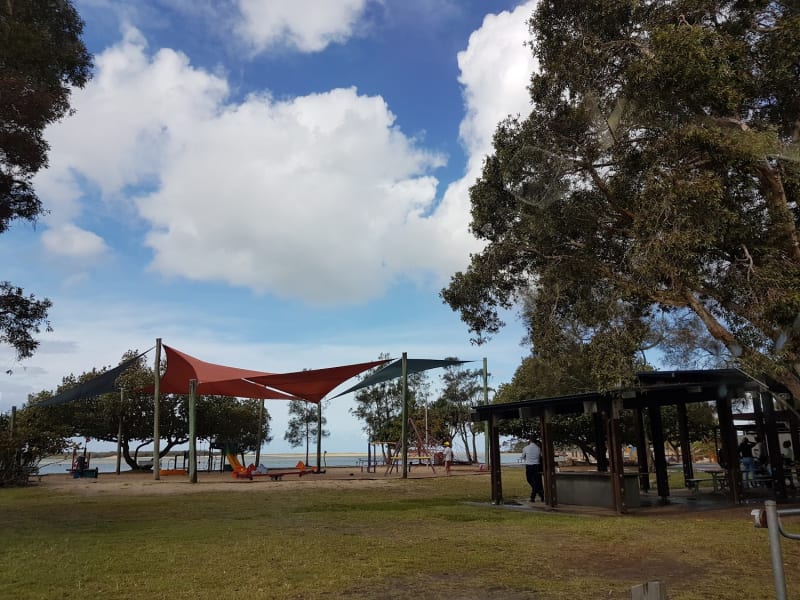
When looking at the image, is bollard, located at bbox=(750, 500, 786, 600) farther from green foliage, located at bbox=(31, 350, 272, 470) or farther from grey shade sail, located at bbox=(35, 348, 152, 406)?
green foliage, located at bbox=(31, 350, 272, 470)

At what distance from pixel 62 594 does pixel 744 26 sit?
39.0 feet

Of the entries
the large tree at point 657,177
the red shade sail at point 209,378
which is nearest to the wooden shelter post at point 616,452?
the large tree at point 657,177

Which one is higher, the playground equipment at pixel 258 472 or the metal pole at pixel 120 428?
the metal pole at pixel 120 428

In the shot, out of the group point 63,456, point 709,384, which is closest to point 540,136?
point 709,384

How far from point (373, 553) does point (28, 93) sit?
8.48 meters

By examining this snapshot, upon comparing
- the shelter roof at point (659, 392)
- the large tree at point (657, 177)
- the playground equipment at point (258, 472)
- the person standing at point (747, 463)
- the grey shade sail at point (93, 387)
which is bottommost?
the playground equipment at point (258, 472)

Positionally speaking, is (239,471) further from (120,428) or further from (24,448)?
(120,428)

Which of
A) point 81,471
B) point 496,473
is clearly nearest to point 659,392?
point 496,473

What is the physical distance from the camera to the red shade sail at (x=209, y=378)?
19.4 m

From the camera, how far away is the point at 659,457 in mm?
14055

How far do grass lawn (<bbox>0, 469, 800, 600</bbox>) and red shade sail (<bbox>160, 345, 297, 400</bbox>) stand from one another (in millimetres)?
7385

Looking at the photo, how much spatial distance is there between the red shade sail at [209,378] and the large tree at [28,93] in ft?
23.1

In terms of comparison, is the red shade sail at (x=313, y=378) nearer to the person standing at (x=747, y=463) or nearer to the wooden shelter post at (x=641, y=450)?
the wooden shelter post at (x=641, y=450)

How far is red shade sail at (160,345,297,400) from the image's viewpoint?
63.7 ft
